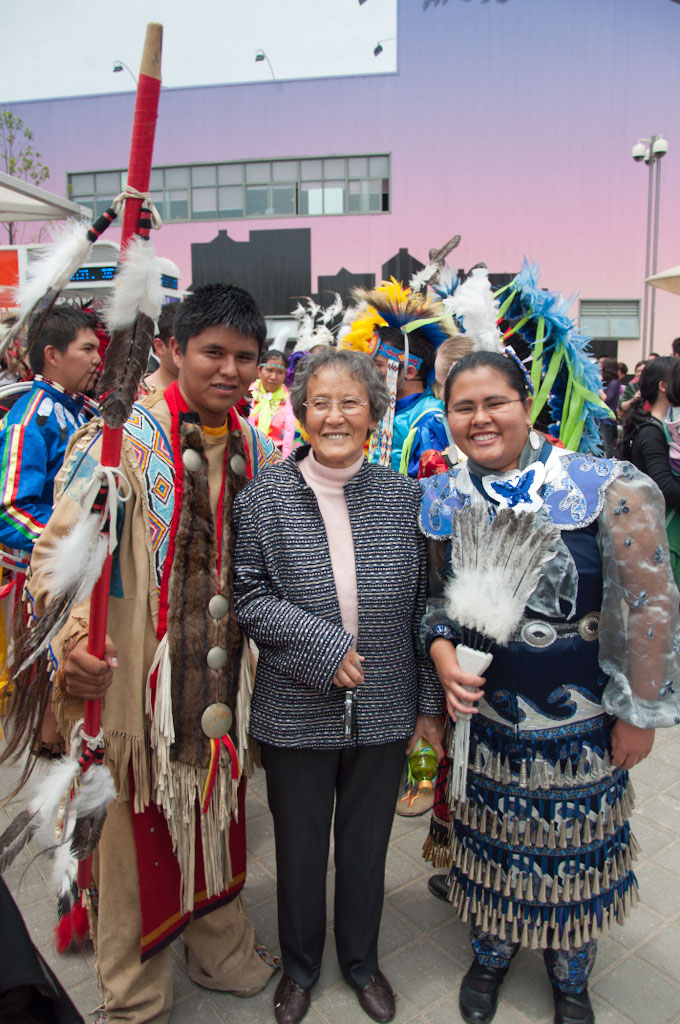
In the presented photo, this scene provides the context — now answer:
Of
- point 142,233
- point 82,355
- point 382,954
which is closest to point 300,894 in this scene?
point 382,954

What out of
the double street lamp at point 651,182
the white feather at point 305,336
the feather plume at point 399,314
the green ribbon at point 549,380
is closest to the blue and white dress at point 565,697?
the green ribbon at point 549,380

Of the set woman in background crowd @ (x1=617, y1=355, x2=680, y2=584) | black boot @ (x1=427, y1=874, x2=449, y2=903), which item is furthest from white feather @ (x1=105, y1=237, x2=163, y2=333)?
woman in background crowd @ (x1=617, y1=355, x2=680, y2=584)

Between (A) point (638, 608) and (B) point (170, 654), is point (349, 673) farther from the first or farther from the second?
(A) point (638, 608)

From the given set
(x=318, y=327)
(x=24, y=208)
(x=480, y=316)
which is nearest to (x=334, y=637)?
(x=480, y=316)

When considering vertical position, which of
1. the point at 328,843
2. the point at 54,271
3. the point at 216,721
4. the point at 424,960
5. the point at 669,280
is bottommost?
the point at 424,960

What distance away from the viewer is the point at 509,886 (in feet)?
6.16

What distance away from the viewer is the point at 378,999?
202 centimetres

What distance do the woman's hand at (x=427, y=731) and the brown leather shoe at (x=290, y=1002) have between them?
30.9 inches

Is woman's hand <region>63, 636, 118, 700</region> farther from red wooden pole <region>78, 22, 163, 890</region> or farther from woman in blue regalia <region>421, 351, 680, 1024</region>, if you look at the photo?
woman in blue regalia <region>421, 351, 680, 1024</region>

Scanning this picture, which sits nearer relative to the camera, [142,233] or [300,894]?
[142,233]

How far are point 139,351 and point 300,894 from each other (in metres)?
1.56

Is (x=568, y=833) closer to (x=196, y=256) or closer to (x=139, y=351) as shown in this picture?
(x=139, y=351)

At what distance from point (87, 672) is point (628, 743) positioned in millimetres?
1353

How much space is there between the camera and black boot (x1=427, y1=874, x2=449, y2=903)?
8.35 feet
